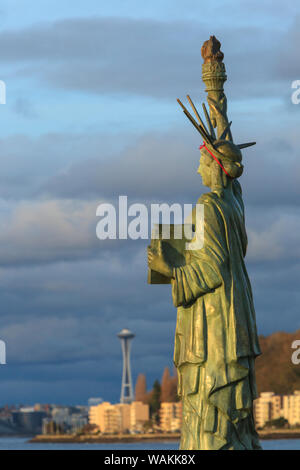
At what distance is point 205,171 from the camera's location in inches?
827

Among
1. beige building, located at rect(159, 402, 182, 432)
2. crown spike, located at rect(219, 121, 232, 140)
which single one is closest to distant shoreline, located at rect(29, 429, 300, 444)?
beige building, located at rect(159, 402, 182, 432)

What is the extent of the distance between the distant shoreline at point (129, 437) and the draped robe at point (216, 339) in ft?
365

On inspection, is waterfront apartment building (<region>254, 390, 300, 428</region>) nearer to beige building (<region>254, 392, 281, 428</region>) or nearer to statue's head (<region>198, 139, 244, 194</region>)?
beige building (<region>254, 392, 281, 428</region>)

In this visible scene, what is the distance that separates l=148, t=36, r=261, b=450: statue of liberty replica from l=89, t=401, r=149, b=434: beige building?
475 ft

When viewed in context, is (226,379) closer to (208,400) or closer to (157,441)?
(208,400)

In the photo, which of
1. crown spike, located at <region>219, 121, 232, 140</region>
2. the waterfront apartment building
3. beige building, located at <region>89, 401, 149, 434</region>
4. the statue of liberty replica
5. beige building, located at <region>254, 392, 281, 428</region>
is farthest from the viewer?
beige building, located at <region>89, 401, 149, 434</region>

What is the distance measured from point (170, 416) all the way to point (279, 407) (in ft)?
47.4

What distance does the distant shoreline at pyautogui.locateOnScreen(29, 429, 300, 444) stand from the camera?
442 feet

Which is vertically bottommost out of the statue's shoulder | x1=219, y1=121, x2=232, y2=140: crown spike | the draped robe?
the draped robe

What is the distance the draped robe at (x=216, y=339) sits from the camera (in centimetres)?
2003

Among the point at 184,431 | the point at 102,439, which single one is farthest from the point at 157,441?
the point at 184,431

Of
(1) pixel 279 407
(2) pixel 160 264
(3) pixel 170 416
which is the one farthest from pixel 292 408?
(2) pixel 160 264

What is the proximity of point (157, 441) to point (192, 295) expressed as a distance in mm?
131853

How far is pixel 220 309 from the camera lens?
20.3 m
